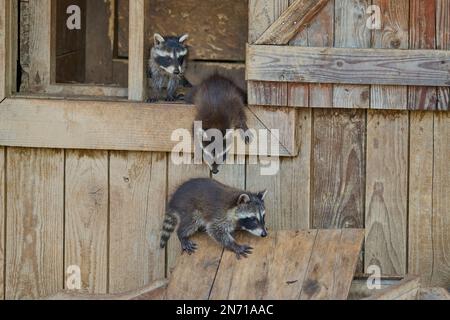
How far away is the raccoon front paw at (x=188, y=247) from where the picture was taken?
6777mm

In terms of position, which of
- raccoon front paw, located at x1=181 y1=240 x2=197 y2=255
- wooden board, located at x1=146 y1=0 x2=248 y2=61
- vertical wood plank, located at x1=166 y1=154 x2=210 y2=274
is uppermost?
wooden board, located at x1=146 y1=0 x2=248 y2=61

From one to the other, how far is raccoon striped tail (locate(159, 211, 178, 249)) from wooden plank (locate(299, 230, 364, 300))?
102 centimetres

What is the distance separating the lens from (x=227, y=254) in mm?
6617

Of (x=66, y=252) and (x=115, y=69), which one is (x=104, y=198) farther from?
(x=115, y=69)

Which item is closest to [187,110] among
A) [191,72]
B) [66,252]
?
[66,252]

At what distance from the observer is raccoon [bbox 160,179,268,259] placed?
6.82 meters

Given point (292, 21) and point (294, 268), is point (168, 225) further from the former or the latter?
point (292, 21)

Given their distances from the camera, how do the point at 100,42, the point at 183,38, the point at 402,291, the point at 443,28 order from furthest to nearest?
1. the point at 100,42
2. the point at 183,38
3. the point at 443,28
4. the point at 402,291

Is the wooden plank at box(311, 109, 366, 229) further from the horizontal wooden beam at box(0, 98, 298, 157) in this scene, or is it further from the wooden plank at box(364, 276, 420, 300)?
the wooden plank at box(364, 276, 420, 300)

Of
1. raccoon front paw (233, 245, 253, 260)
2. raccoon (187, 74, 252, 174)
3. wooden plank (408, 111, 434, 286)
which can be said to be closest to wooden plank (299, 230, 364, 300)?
raccoon front paw (233, 245, 253, 260)

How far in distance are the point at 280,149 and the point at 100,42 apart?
2452 millimetres

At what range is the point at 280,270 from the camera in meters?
6.39

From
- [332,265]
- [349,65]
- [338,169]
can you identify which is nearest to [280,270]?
[332,265]

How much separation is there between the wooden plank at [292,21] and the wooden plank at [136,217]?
105 centimetres
